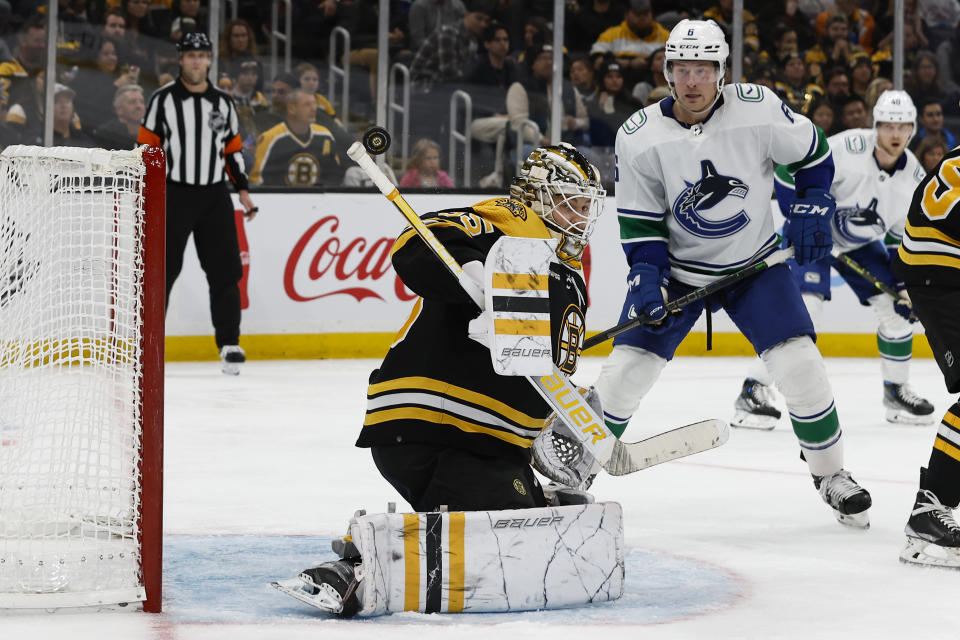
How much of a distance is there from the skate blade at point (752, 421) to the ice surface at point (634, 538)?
0.04 m


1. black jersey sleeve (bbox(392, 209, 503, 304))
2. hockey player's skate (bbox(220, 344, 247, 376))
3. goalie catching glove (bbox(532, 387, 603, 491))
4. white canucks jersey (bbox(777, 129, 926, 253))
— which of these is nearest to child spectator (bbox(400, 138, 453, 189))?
hockey player's skate (bbox(220, 344, 247, 376))

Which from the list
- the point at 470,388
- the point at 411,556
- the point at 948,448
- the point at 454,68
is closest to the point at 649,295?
the point at 948,448

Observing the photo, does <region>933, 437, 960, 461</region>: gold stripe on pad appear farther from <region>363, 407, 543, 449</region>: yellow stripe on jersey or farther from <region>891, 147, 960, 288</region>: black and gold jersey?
<region>363, 407, 543, 449</region>: yellow stripe on jersey

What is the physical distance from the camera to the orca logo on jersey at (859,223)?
5094 mm

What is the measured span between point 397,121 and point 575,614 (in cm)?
499

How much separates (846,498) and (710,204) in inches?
27.8

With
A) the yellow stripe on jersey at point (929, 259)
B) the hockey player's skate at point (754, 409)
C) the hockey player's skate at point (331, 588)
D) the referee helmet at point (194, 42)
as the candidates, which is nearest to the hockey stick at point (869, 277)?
the hockey player's skate at point (754, 409)

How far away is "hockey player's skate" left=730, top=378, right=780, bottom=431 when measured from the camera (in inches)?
189

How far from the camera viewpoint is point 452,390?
2.32 m

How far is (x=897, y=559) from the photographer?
2.80 metres

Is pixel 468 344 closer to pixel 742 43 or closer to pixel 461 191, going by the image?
pixel 461 191

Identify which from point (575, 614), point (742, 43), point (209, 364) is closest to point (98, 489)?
point (575, 614)

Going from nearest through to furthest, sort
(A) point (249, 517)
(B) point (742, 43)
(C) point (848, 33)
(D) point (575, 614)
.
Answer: (D) point (575, 614), (A) point (249, 517), (B) point (742, 43), (C) point (848, 33)

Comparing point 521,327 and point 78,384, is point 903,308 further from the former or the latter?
point 78,384
